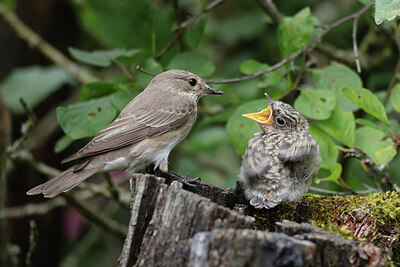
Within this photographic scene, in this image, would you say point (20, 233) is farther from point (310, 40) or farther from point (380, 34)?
point (380, 34)

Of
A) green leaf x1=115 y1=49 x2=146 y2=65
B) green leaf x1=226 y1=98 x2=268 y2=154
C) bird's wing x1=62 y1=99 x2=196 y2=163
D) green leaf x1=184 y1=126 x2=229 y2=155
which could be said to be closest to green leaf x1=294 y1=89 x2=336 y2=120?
green leaf x1=226 y1=98 x2=268 y2=154

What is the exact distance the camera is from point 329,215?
12.3 ft

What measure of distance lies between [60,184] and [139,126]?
3.32 feet

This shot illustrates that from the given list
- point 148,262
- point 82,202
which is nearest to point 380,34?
point 82,202

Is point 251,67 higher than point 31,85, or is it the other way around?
point 251,67

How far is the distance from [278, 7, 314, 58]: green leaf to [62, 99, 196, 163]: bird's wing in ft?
3.65

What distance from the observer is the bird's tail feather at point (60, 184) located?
408cm

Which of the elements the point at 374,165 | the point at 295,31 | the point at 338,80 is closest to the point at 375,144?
the point at 374,165

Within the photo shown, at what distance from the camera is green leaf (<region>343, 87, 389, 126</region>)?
402 centimetres

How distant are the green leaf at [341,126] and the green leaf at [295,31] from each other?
688 millimetres

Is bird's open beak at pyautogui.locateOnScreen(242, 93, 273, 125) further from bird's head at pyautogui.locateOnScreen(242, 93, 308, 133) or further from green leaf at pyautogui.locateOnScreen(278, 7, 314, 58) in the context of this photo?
green leaf at pyautogui.locateOnScreen(278, 7, 314, 58)

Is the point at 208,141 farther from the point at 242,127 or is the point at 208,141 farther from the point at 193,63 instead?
the point at 242,127

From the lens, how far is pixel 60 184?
4184 mm

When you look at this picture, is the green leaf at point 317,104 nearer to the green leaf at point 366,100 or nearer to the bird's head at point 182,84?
the green leaf at point 366,100
